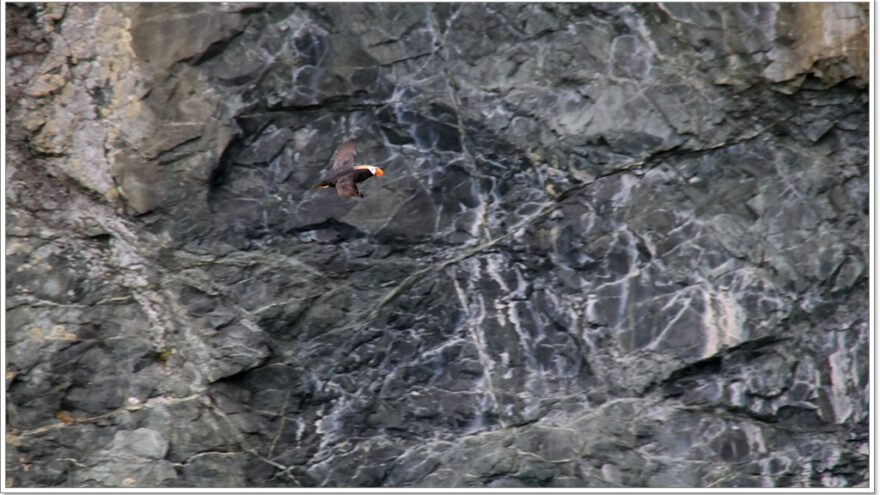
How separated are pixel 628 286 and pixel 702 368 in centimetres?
77

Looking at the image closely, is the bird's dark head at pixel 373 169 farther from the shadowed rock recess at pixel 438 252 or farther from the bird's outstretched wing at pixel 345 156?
the shadowed rock recess at pixel 438 252

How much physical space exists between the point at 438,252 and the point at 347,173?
0.91 metres

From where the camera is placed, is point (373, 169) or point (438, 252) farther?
point (438, 252)

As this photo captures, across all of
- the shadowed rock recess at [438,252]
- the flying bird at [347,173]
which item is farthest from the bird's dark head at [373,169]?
the shadowed rock recess at [438,252]

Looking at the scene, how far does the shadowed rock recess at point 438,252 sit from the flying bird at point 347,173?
23cm

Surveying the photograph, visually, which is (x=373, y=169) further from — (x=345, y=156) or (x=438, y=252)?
(x=438, y=252)

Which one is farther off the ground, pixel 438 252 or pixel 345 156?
pixel 345 156

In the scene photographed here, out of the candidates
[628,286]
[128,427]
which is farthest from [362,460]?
[628,286]

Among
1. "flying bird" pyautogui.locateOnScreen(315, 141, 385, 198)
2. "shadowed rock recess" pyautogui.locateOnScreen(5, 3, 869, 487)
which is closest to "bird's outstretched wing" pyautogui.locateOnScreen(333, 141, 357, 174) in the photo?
"flying bird" pyautogui.locateOnScreen(315, 141, 385, 198)

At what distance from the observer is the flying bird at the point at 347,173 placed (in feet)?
30.3

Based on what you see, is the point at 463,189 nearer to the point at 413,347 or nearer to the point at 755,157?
the point at 413,347

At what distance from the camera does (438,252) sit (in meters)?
9.69

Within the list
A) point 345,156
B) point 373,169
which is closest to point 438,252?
point 373,169

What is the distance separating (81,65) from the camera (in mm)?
9484
